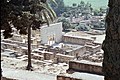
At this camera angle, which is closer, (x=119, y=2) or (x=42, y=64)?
(x=119, y=2)

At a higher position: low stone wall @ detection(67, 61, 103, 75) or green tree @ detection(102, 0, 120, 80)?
green tree @ detection(102, 0, 120, 80)

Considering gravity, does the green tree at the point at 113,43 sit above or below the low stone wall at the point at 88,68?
above

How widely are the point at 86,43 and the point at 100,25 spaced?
70.6ft

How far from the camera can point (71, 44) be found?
28016 mm

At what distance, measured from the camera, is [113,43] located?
10.2ft

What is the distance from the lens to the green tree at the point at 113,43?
3070 mm

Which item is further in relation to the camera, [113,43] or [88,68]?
[88,68]

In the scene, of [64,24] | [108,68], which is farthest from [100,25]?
[108,68]

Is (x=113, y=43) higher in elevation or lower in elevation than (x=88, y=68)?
higher

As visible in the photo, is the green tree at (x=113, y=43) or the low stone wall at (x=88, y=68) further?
the low stone wall at (x=88, y=68)

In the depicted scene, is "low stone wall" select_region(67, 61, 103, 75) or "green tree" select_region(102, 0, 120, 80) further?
"low stone wall" select_region(67, 61, 103, 75)

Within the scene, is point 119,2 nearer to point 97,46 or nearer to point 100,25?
point 97,46

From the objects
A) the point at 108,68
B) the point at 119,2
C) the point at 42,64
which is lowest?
the point at 42,64

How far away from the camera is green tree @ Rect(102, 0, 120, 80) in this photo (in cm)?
307
